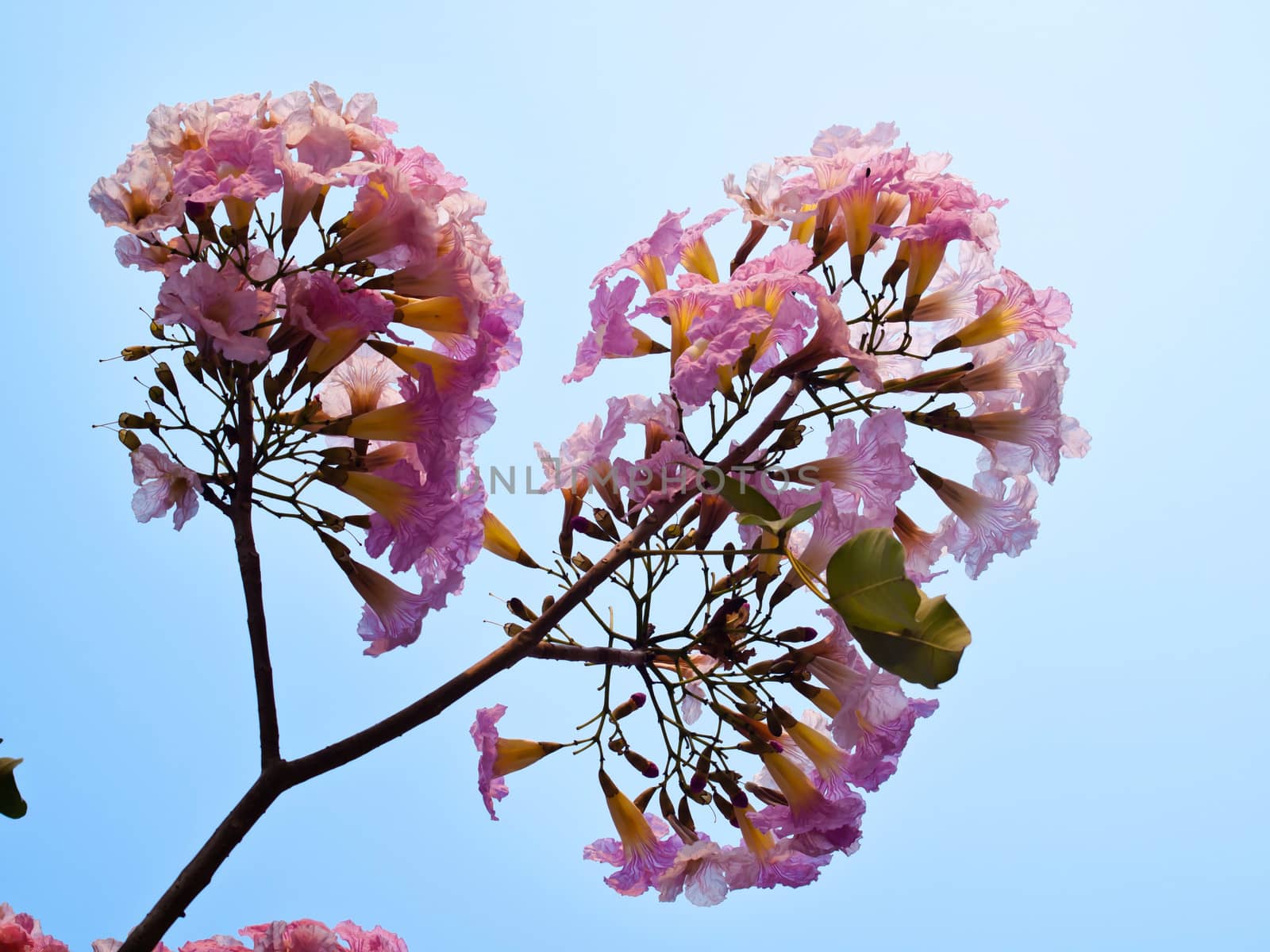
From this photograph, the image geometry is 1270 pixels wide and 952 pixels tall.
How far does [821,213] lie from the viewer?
3.33m

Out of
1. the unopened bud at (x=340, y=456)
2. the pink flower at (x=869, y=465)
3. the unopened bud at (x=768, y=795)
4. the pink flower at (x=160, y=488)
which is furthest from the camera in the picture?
the unopened bud at (x=768, y=795)

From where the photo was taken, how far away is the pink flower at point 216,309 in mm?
2879

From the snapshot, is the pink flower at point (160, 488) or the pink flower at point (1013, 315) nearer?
the pink flower at point (160, 488)

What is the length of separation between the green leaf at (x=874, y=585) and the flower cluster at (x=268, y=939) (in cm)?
196

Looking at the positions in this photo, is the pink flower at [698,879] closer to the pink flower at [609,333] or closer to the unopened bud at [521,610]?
the unopened bud at [521,610]

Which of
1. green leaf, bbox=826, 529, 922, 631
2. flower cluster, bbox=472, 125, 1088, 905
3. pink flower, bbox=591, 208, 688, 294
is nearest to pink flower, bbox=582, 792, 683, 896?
flower cluster, bbox=472, 125, 1088, 905

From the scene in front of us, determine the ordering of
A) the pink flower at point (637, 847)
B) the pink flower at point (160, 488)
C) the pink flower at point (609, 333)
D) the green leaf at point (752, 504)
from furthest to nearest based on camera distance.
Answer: the pink flower at point (637, 847)
the pink flower at point (609, 333)
the pink flower at point (160, 488)
the green leaf at point (752, 504)

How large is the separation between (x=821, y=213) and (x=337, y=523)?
1697mm

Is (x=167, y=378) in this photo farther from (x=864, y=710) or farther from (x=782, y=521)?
(x=864, y=710)

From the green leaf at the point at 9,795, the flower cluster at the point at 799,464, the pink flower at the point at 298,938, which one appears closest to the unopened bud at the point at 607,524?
the flower cluster at the point at 799,464

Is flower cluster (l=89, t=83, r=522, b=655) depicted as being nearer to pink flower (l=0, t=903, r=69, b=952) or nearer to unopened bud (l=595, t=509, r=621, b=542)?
unopened bud (l=595, t=509, r=621, b=542)

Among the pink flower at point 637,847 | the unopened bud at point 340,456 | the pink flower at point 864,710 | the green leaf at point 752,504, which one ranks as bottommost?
the pink flower at point 637,847

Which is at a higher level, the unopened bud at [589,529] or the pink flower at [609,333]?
the pink flower at [609,333]

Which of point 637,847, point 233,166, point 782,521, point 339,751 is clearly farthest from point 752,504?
point 233,166
